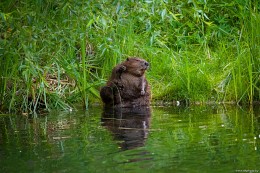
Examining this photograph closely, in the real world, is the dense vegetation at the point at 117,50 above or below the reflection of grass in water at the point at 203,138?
above

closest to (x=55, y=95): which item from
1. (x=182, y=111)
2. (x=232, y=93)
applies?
(x=182, y=111)

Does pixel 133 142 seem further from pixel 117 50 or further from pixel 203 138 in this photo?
pixel 117 50

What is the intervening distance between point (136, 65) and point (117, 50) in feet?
2.54

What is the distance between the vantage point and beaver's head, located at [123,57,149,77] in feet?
32.7

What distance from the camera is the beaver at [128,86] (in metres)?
9.94

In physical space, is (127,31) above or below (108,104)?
above

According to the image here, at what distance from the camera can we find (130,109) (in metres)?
9.73

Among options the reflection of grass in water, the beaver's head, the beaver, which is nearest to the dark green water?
the reflection of grass in water

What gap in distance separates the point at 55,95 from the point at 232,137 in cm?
368

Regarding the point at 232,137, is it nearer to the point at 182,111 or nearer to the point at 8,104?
the point at 182,111

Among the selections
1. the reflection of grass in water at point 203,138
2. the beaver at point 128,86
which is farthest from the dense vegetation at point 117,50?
the reflection of grass in water at point 203,138

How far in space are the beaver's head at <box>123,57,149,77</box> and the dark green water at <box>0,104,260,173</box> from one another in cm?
103

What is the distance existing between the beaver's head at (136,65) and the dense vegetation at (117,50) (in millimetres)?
358

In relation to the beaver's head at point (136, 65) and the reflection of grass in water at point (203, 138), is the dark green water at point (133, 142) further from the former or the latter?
the beaver's head at point (136, 65)
